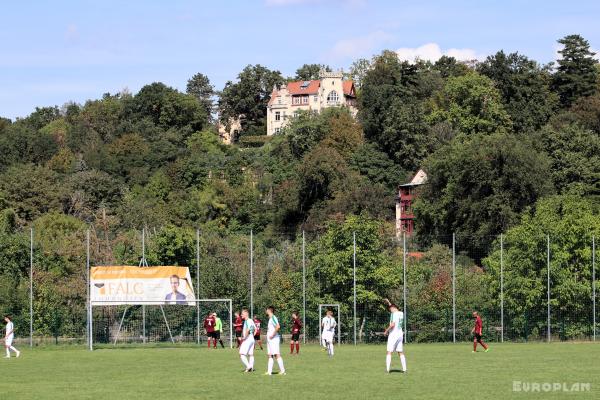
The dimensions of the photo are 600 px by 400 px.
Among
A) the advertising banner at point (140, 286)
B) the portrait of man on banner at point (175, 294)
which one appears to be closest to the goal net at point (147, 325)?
the portrait of man on banner at point (175, 294)

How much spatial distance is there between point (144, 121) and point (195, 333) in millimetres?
114836

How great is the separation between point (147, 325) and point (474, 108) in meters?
89.7

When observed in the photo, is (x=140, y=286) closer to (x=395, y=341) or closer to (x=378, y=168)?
(x=395, y=341)

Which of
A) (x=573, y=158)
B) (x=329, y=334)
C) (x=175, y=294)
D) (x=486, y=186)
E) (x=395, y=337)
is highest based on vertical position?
(x=573, y=158)

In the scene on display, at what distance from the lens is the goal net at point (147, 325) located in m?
60.3

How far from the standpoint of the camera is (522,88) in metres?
147

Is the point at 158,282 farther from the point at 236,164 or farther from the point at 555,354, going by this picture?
the point at 236,164

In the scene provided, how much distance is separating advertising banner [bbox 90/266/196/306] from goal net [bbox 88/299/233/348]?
52.1 inches

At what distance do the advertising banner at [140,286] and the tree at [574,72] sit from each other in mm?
104788

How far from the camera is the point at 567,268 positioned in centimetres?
6488

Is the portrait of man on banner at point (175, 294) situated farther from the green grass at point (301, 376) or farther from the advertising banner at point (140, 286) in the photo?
the green grass at point (301, 376)

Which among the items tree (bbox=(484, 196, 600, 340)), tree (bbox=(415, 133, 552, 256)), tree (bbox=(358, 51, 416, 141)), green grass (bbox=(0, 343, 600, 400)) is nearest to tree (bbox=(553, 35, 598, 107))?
tree (bbox=(358, 51, 416, 141))

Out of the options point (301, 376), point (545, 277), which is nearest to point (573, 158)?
point (545, 277)

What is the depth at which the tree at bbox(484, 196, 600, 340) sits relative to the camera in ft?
208
